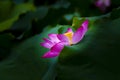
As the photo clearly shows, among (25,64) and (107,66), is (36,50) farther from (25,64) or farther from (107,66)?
(107,66)

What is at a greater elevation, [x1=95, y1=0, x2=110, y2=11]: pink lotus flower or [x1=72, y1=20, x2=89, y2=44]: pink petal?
[x1=95, y1=0, x2=110, y2=11]: pink lotus flower

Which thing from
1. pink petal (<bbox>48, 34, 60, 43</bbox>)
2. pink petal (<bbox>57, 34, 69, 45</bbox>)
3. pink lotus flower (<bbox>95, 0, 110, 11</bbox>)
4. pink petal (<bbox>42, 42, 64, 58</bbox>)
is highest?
pink lotus flower (<bbox>95, 0, 110, 11</bbox>)

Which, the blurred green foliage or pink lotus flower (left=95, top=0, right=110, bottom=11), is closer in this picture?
the blurred green foliage

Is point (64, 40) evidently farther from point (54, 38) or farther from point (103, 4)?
point (103, 4)

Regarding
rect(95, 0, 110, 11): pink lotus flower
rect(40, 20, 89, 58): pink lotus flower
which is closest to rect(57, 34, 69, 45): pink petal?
rect(40, 20, 89, 58): pink lotus flower

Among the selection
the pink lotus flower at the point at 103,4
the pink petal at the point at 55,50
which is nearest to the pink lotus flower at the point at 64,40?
the pink petal at the point at 55,50

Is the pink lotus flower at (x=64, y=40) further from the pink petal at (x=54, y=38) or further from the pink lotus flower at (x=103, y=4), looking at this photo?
the pink lotus flower at (x=103, y=4)

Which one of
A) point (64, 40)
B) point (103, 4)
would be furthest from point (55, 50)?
point (103, 4)

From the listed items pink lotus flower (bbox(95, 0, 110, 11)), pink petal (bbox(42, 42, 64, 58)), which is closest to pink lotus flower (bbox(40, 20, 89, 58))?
pink petal (bbox(42, 42, 64, 58))

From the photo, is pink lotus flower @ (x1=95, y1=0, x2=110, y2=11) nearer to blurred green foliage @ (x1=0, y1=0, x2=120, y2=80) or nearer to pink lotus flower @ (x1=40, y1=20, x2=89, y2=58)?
blurred green foliage @ (x1=0, y1=0, x2=120, y2=80)
